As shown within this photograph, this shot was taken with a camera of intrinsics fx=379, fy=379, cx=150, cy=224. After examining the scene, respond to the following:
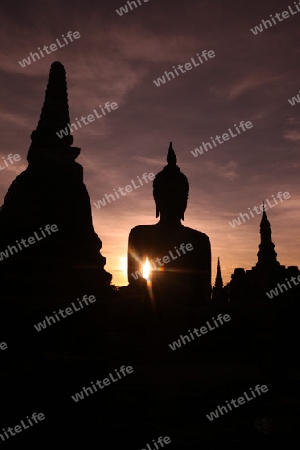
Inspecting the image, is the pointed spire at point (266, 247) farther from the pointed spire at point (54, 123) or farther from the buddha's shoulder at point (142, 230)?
the buddha's shoulder at point (142, 230)

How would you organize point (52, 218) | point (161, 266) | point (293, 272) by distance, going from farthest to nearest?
point (293, 272) < point (52, 218) < point (161, 266)

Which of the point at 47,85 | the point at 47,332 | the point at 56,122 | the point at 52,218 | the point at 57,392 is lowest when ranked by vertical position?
the point at 57,392

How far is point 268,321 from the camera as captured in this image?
21.9 feet

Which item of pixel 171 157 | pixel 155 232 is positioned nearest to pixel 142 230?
pixel 155 232

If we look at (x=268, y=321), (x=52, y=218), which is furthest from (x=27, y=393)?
(x=52, y=218)

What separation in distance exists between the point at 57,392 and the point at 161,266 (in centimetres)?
303

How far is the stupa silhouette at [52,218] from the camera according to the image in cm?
1027

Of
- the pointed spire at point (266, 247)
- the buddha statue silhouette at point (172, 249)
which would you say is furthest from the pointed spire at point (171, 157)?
the pointed spire at point (266, 247)

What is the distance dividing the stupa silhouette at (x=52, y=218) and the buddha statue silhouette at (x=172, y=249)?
3281 millimetres

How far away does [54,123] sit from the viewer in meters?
12.2

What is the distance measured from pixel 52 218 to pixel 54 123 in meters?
3.32

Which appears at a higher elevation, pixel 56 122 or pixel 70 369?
pixel 56 122

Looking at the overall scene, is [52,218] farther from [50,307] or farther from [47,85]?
[47,85]

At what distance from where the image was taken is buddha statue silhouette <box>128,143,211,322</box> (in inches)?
286
